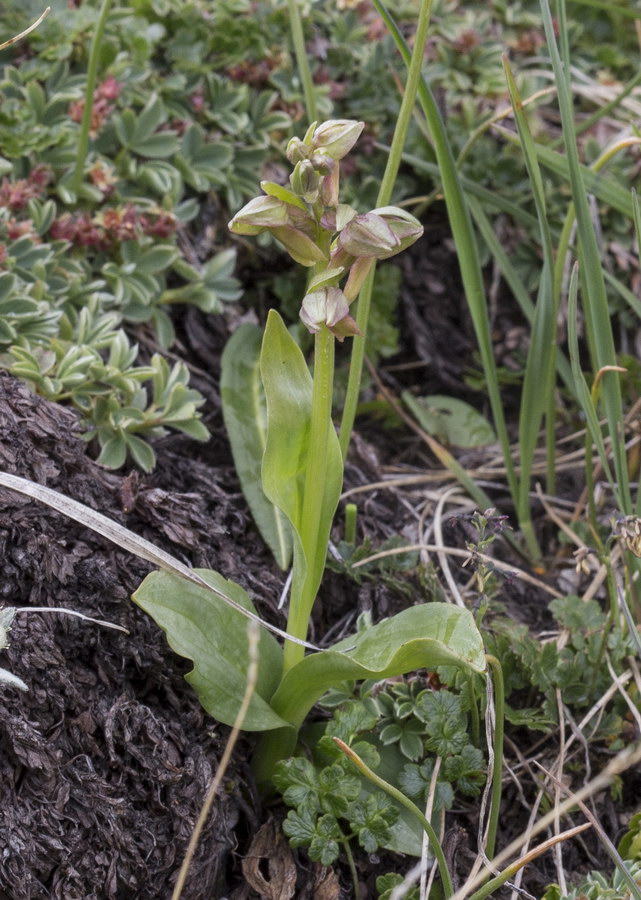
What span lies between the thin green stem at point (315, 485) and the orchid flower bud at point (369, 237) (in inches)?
4.8

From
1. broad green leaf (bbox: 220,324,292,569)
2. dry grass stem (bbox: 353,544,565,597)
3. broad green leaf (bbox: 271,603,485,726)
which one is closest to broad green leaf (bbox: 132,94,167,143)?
broad green leaf (bbox: 220,324,292,569)

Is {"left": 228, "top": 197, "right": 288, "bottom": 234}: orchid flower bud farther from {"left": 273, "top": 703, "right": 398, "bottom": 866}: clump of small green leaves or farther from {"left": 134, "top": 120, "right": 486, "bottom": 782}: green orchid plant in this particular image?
{"left": 273, "top": 703, "right": 398, "bottom": 866}: clump of small green leaves

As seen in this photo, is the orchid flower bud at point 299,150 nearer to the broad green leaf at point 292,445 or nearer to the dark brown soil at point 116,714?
the broad green leaf at point 292,445

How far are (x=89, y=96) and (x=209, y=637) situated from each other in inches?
48.4

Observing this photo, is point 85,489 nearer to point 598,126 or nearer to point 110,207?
point 110,207

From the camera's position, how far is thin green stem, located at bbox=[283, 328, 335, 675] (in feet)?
4.25

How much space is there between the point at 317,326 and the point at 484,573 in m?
0.58

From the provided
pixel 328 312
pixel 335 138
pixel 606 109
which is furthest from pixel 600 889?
pixel 606 109

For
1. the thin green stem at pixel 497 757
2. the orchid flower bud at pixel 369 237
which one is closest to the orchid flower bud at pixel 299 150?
the orchid flower bud at pixel 369 237

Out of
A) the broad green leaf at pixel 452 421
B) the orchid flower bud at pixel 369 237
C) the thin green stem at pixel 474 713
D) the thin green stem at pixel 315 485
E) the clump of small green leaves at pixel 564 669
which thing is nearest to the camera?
the orchid flower bud at pixel 369 237

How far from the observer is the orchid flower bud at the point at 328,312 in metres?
1.20

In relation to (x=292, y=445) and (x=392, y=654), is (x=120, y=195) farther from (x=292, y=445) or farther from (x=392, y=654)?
(x=392, y=654)

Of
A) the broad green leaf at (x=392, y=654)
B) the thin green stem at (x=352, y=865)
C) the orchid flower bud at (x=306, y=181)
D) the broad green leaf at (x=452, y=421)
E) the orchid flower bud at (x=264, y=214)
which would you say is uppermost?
the orchid flower bud at (x=306, y=181)

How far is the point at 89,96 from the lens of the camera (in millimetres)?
1934
